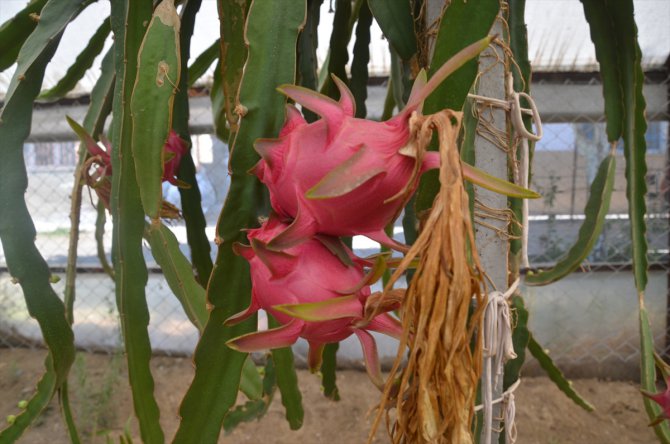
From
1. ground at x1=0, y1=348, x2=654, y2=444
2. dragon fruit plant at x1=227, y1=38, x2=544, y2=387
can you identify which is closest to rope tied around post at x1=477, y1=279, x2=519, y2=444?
dragon fruit plant at x1=227, y1=38, x2=544, y2=387

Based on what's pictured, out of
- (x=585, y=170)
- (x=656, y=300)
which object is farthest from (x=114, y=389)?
(x=656, y=300)

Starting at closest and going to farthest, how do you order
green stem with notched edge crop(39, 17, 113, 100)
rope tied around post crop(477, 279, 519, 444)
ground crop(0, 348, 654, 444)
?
rope tied around post crop(477, 279, 519, 444)
green stem with notched edge crop(39, 17, 113, 100)
ground crop(0, 348, 654, 444)

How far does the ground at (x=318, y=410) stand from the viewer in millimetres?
1553

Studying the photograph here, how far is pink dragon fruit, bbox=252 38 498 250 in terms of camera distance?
0.88 feet

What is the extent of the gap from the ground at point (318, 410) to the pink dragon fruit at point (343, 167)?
124cm

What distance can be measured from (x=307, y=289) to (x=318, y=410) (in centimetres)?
151

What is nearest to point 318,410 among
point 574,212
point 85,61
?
point 574,212

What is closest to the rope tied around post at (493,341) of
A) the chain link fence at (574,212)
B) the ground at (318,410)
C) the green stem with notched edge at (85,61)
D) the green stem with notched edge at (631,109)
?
the green stem with notched edge at (631,109)

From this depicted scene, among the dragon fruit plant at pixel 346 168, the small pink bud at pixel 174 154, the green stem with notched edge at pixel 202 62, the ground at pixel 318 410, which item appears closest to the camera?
the dragon fruit plant at pixel 346 168

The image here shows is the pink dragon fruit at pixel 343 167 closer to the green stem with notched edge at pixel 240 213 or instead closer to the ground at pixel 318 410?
the green stem with notched edge at pixel 240 213

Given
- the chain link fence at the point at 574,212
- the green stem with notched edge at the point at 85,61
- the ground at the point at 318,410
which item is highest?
the green stem with notched edge at the point at 85,61

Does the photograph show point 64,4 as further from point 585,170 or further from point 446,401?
point 585,170

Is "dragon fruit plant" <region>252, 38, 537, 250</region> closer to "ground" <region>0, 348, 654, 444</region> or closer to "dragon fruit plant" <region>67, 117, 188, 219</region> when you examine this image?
"dragon fruit plant" <region>67, 117, 188, 219</region>

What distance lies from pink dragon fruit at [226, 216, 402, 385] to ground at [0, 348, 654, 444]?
120 centimetres
